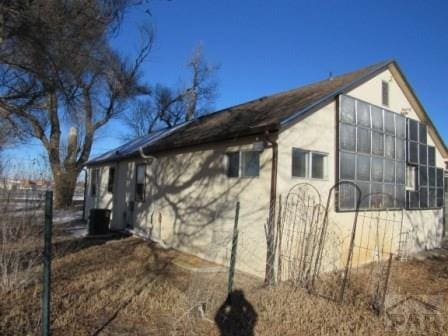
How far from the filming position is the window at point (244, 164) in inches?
280

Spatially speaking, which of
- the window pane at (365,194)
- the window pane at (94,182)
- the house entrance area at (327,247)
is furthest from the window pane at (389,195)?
the window pane at (94,182)

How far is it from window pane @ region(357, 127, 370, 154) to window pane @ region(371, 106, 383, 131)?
45 cm

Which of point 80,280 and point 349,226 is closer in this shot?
point 80,280

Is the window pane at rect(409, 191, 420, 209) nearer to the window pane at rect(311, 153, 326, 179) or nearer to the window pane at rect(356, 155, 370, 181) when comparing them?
the window pane at rect(356, 155, 370, 181)

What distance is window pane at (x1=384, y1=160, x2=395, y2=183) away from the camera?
30.1 ft

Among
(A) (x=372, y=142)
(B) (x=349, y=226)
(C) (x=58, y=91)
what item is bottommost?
(B) (x=349, y=226)

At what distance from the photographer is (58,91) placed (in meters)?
7.55

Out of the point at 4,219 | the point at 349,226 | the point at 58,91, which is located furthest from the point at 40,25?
the point at 349,226

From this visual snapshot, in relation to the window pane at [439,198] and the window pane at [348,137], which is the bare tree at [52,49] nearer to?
the window pane at [348,137]

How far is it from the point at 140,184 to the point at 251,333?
29.0 ft

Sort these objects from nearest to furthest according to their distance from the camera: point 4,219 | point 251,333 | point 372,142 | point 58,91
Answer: point 251,333 < point 4,219 < point 58,91 < point 372,142

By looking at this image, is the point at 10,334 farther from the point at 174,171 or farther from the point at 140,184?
the point at 140,184

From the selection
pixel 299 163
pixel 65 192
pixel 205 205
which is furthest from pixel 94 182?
pixel 299 163

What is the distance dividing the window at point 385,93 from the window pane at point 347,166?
2.56 m
